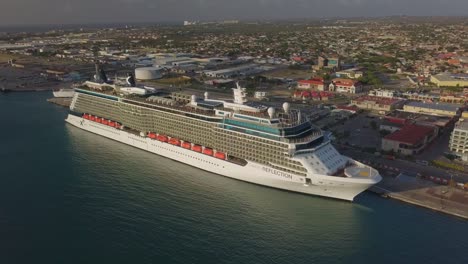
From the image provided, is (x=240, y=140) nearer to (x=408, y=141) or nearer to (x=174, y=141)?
(x=174, y=141)

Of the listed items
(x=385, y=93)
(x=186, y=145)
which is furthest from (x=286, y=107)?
(x=385, y=93)

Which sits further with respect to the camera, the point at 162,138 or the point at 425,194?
the point at 162,138

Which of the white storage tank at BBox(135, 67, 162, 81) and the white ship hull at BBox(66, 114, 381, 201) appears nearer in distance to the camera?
the white ship hull at BBox(66, 114, 381, 201)

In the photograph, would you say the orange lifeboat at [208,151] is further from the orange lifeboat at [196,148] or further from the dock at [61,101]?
the dock at [61,101]

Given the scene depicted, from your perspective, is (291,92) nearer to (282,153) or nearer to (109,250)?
(282,153)

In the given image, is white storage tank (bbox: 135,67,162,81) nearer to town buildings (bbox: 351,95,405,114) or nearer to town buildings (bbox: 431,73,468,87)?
town buildings (bbox: 351,95,405,114)

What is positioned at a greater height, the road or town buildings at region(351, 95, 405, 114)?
town buildings at region(351, 95, 405, 114)

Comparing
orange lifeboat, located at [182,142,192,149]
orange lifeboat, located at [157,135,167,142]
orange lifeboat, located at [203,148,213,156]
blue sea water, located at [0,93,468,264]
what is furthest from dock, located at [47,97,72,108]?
orange lifeboat, located at [203,148,213,156]
